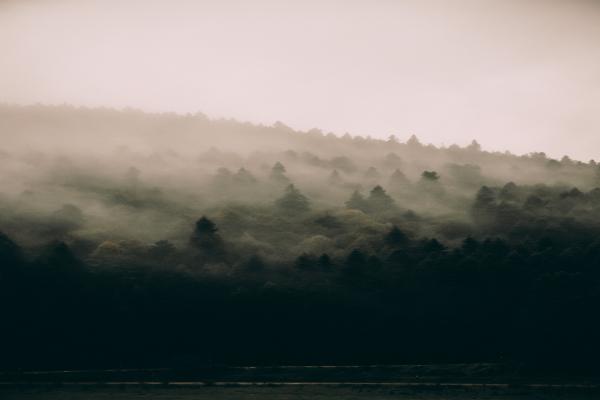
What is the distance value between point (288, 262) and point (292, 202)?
1047 inches

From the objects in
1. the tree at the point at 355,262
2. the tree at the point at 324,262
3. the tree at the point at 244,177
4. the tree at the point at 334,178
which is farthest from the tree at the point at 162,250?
the tree at the point at 334,178

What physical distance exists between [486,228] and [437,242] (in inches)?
616

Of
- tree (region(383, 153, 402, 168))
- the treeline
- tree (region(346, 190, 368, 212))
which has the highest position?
tree (region(383, 153, 402, 168))

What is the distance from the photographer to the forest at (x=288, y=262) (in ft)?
370

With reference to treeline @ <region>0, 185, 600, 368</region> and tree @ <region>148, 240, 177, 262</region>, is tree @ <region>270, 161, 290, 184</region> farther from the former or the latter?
tree @ <region>148, 240, 177, 262</region>

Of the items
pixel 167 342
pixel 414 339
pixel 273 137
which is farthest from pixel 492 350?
pixel 273 137

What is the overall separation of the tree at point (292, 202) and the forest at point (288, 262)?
0.57 meters

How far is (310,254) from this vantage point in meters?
133

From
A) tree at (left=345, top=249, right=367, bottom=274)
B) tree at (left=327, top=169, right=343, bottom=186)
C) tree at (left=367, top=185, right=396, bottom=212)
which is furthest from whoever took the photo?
tree at (left=327, top=169, right=343, bottom=186)

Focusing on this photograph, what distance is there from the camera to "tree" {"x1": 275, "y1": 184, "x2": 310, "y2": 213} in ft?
508

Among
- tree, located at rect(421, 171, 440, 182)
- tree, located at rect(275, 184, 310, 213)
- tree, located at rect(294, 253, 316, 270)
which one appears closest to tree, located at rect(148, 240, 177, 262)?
tree, located at rect(294, 253, 316, 270)

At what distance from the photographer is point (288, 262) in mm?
132500

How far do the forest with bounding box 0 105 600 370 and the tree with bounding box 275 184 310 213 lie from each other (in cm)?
57

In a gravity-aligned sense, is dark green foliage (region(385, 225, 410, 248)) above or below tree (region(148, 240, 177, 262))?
above
